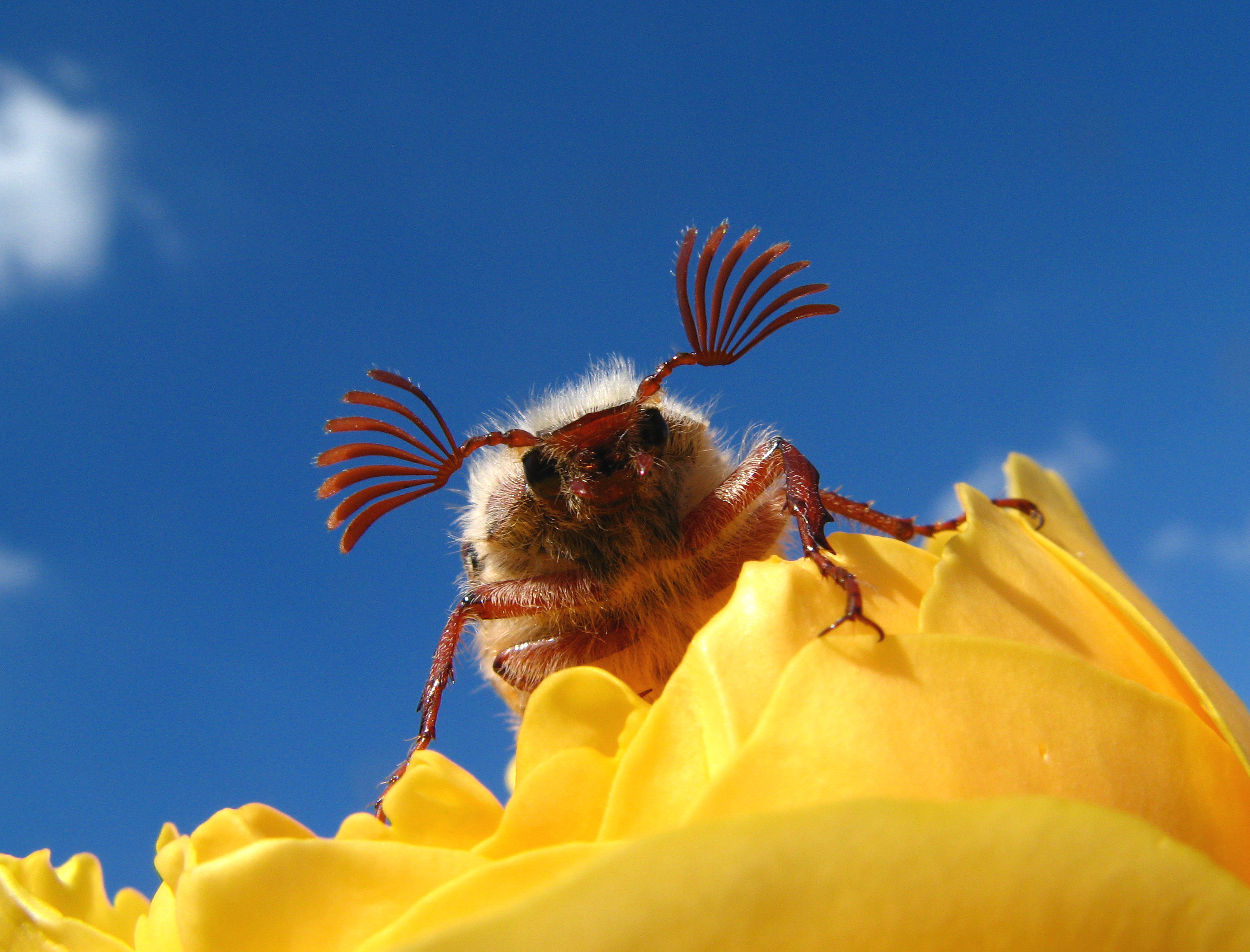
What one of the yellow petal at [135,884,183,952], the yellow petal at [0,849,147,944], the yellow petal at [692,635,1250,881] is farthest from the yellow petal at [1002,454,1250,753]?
the yellow petal at [0,849,147,944]

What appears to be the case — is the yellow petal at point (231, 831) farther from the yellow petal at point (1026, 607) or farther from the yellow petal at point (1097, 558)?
the yellow petal at point (1097, 558)

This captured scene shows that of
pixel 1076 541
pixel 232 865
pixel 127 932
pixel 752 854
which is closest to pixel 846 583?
pixel 752 854

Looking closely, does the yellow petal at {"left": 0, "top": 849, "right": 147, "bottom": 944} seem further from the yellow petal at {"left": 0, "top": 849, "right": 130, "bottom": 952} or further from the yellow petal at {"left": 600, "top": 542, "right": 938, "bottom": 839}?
the yellow petal at {"left": 600, "top": 542, "right": 938, "bottom": 839}

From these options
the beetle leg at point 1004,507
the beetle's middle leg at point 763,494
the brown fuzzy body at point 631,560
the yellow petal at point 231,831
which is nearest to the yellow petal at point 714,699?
the beetle's middle leg at point 763,494

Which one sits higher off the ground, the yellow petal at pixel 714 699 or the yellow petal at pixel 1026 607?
the yellow petal at pixel 1026 607

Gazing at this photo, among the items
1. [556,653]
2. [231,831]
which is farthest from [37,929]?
[556,653]

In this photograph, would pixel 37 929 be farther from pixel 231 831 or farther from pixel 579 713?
pixel 579 713
